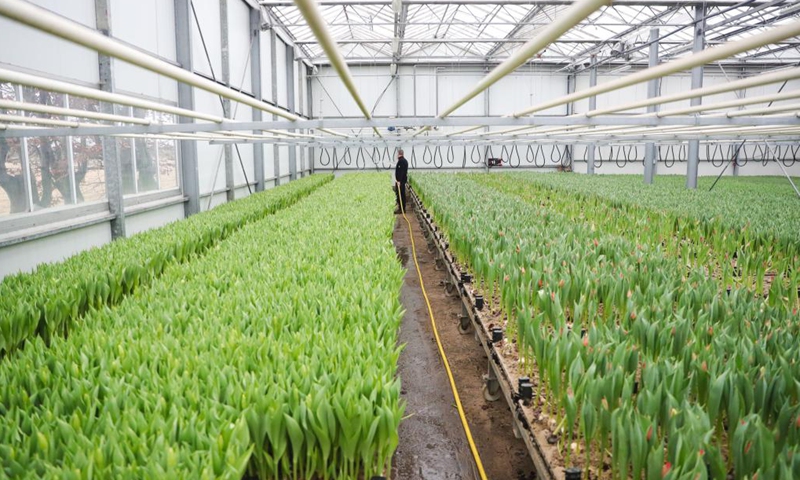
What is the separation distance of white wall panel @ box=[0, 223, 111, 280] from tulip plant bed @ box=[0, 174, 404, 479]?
2.53m

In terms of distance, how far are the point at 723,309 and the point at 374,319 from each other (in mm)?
1583

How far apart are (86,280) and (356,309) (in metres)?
1.69

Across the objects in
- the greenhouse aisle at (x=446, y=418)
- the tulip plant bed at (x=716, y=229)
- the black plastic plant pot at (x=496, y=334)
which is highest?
the tulip plant bed at (x=716, y=229)

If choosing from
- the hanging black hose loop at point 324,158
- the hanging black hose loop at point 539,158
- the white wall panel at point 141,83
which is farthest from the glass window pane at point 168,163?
the hanging black hose loop at point 539,158

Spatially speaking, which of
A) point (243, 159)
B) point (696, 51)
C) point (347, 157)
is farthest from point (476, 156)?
point (243, 159)

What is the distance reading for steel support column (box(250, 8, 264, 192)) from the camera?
1208 centimetres

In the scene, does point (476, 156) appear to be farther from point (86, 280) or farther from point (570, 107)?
point (86, 280)

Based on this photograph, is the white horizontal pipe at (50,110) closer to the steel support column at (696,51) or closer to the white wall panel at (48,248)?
the white wall panel at (48,248)

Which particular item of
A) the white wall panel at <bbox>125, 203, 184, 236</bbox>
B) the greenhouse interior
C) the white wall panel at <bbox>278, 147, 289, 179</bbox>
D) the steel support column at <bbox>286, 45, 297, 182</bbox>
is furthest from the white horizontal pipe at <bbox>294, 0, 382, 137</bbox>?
the steel support column at <bbox>286, 45, 297, 182</bbox>

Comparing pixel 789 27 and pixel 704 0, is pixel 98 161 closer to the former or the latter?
pixel 789 27

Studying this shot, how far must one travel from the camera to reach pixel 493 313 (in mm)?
3449

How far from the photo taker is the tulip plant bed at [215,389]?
135cm

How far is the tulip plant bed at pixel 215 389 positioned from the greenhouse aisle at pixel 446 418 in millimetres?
600

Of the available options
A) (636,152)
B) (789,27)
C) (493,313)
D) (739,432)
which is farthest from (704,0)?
(636,152)
